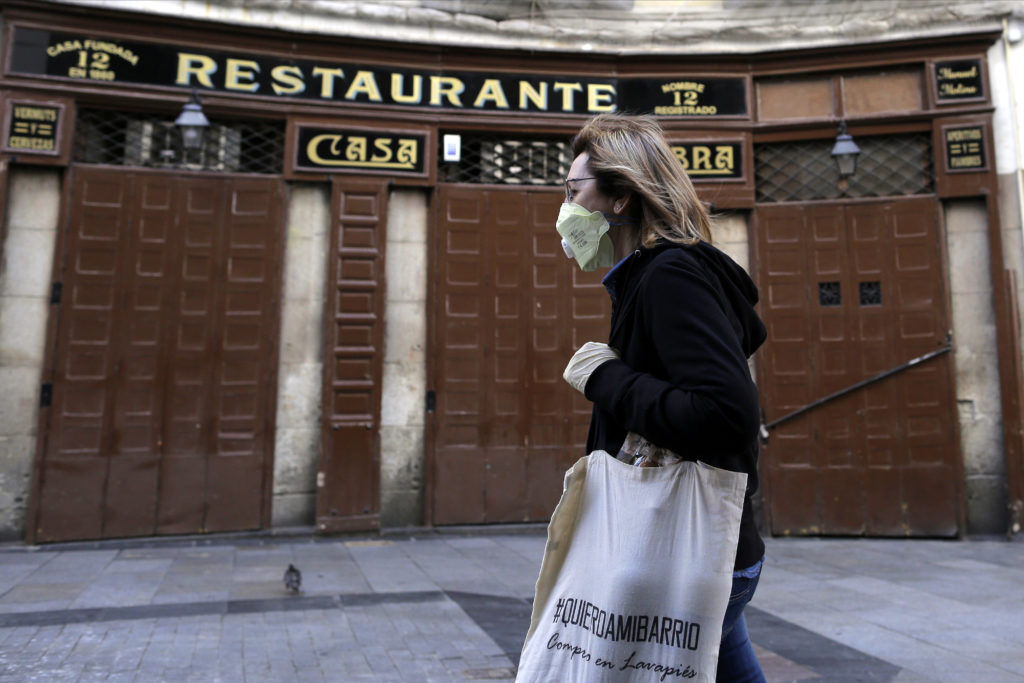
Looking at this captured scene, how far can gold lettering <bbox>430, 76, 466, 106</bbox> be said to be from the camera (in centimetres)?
886

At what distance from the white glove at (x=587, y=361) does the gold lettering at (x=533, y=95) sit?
305 inches

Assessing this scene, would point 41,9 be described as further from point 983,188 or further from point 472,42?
point 983,188

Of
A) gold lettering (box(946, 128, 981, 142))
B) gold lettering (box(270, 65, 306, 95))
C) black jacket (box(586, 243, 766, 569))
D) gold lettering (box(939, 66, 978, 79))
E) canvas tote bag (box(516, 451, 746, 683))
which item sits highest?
gold lettering (box(939, 66, 978, 79))

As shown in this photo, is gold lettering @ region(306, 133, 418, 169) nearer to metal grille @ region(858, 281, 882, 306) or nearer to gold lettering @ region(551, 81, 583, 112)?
gold lettering @ region(551, 81, 583, 112)

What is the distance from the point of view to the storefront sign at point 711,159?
9062mm

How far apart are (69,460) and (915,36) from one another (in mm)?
10539

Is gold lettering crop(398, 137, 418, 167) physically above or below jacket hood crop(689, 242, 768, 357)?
above

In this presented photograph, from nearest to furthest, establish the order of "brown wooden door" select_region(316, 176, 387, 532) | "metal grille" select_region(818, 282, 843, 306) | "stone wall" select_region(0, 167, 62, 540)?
"stone wall" select_region(0, 167, 62, 540), "brown wooden door" select_region(316, 176, 387, 532), "metal grille" select_region(818, 282, 843, 306)

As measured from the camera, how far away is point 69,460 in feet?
24.8

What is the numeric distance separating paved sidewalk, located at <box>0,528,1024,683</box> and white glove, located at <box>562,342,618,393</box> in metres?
2.79

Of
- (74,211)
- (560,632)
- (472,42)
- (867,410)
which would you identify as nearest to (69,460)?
(74,211)

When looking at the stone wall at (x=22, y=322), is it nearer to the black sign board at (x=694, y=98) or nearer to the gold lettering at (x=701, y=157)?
the black sign board at (x=694, y=98)

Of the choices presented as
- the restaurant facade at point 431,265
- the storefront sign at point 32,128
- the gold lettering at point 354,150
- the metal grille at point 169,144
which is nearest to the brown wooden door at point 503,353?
the restaurant facade at point 431,265

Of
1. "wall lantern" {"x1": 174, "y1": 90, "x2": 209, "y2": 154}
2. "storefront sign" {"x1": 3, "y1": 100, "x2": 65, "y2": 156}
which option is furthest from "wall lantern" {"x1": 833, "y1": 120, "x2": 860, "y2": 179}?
"storefront sign" {"x1": 3, "y1": 100, "x2": 65, "y2": 156}
